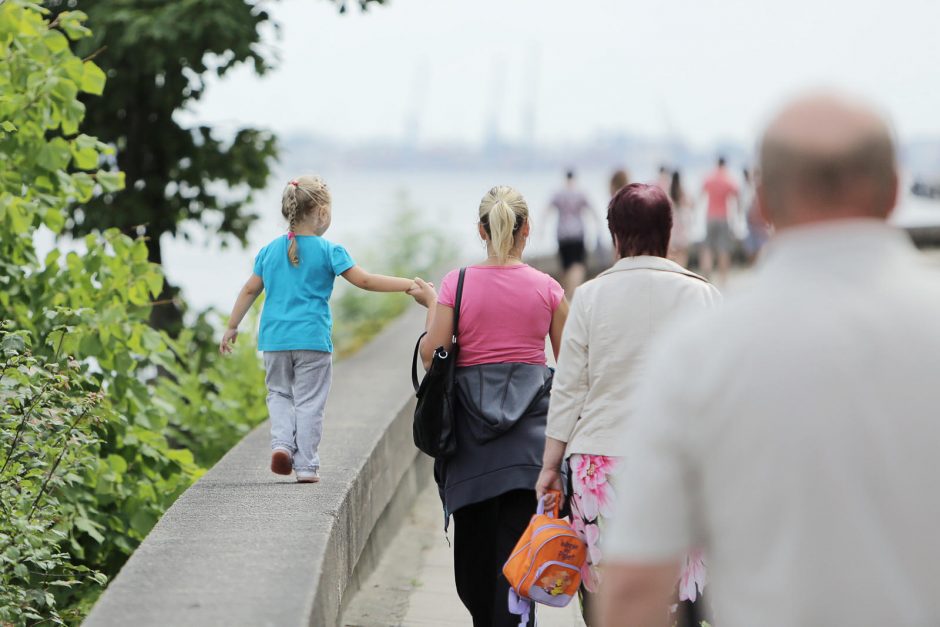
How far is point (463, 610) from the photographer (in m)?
6.03

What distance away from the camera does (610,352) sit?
4.02 metres

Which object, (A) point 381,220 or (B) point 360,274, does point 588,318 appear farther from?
(A) point 381,220

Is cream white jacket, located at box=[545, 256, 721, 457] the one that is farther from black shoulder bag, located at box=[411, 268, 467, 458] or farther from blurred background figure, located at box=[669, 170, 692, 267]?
blurred background figure, located at box=[669, 170, 692, 267]

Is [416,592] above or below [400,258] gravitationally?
above

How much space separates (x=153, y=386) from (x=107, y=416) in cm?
367

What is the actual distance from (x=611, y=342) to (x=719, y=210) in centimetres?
1354

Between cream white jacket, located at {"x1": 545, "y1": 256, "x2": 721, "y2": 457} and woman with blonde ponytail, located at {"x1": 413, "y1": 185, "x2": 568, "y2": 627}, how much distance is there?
26.0 inches

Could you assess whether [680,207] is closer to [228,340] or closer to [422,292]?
[422,292]

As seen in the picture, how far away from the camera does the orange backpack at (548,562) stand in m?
4.04

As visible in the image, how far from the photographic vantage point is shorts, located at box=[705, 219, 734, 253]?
1705 centimetres

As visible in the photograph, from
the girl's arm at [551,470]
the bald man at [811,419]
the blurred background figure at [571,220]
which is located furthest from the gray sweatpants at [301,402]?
the blurred background figure at [571,220]

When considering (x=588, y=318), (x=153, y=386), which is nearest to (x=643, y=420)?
(x=588, y=318)

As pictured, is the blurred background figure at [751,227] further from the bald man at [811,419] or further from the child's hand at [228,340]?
the bald man at [811,419]

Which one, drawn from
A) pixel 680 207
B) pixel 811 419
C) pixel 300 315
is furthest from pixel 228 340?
pixel 680 207
